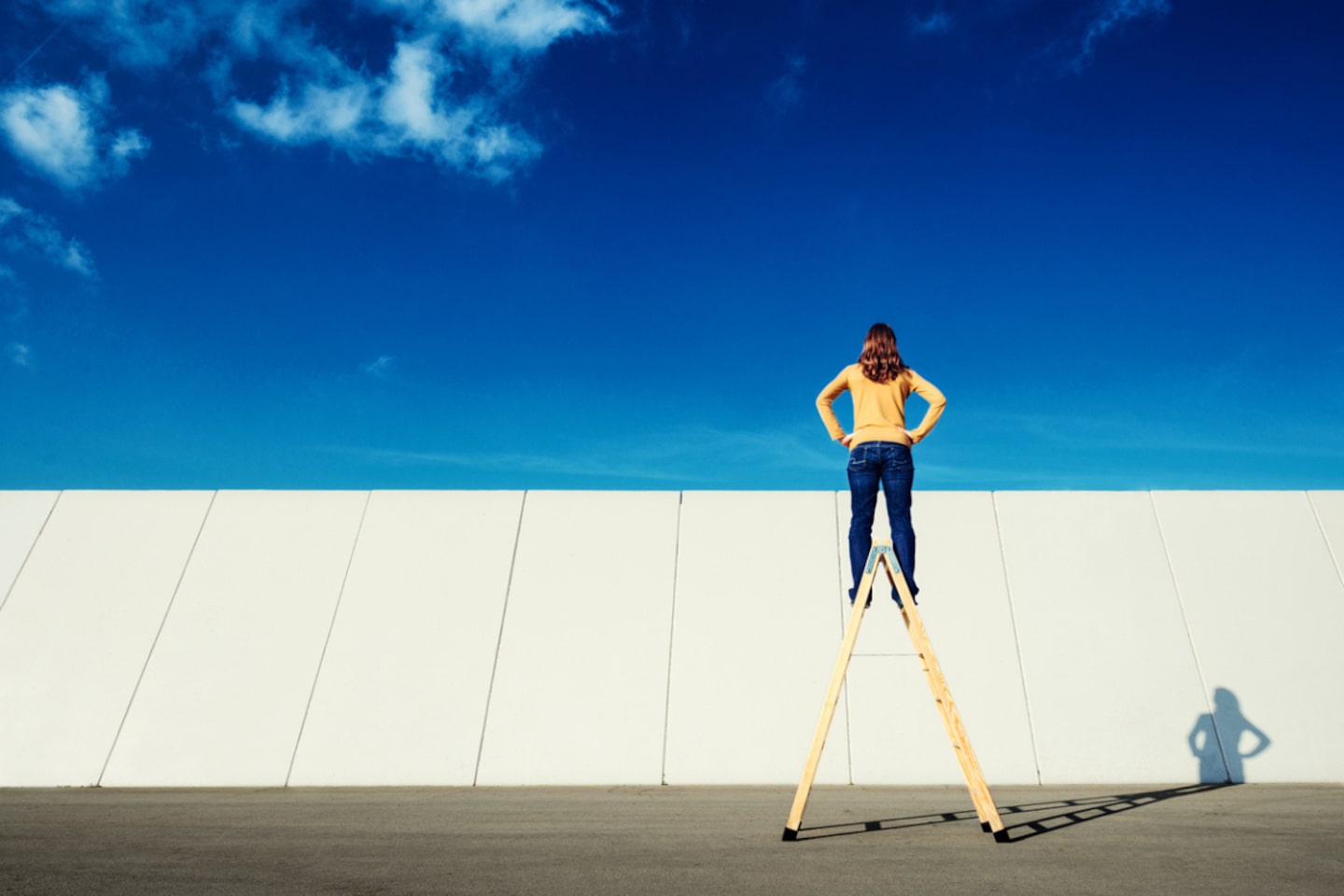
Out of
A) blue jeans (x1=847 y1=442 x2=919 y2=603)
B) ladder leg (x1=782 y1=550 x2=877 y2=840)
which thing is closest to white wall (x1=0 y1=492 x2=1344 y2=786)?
ladder leg (x1=782 y1=550 x2=877 y2=840)

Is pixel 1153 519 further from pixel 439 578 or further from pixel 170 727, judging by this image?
pixel 170 727

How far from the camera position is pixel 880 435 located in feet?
10.4

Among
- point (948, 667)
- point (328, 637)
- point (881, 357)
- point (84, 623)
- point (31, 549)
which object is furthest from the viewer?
point (31, 549)

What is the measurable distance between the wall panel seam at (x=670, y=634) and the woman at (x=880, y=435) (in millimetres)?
2922

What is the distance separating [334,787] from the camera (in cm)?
526

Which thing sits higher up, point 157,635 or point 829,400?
point 829,400

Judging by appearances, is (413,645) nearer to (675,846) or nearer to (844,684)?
(844,684)

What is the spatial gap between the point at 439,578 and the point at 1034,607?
16.5 feet

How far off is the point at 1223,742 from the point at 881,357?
458cm

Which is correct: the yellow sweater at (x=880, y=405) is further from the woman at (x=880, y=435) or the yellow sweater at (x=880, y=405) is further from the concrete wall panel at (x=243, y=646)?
the concrete wall panel at (x=243, y=646)

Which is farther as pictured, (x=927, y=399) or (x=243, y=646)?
(x=243, y=646)

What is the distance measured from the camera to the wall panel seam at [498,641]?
5457 mm

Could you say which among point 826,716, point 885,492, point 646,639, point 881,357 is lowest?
point 826,716

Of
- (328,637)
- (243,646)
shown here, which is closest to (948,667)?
(328,637)
